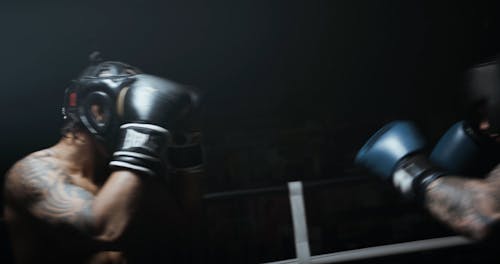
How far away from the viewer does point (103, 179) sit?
1.46 m

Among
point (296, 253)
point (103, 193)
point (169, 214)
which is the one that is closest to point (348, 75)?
point (296, 253)

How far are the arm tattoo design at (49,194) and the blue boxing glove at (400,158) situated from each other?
2.74 ft

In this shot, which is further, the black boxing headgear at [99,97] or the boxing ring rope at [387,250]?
the boxing ring rope at [387,250]

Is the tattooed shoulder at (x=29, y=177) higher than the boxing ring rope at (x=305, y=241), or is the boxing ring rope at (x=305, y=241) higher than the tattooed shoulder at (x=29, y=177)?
the tattooed shoulder at (x=29, y=177)

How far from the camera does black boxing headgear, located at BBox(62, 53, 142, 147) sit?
147 cm

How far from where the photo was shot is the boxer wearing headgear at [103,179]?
55.0 inches

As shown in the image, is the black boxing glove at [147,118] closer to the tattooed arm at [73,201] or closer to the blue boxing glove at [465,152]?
the tattooed arm at [73,201]

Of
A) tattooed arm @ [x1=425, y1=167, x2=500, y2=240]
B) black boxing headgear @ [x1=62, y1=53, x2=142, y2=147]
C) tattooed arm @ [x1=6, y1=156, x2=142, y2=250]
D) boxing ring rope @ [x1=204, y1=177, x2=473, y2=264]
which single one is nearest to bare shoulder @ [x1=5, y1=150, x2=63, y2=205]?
tattooed arm @ [x1=6, y1=156, x2=142, y2=250]

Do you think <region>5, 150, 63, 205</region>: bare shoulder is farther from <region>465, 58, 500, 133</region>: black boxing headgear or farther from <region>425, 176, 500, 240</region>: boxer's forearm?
<region>465, 58, 500, 133</region>: black boxing headgear

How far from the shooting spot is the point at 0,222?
1.44 m

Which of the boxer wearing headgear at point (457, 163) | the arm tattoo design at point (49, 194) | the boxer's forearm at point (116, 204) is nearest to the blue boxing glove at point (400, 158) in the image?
the boxer wearing headgear at point (457, 163)

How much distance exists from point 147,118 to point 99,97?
16 centimetres

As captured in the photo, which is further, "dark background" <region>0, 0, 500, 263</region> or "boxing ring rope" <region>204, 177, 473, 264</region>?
"boxing ring rope" <region>204, 177, 473, 264</region>

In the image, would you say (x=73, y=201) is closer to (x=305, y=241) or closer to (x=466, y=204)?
(x=305, y=241)
